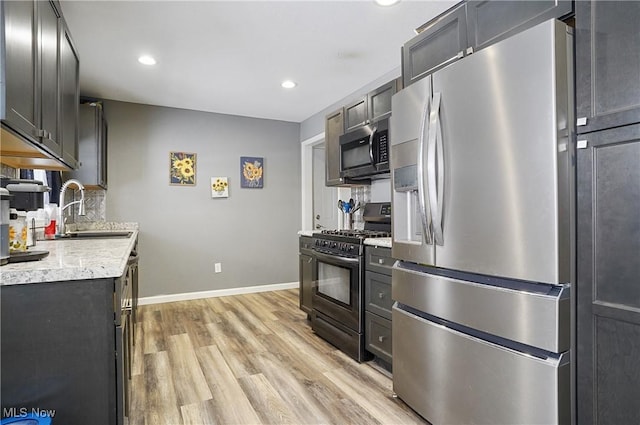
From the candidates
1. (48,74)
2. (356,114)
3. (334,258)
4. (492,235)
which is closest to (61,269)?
(48,74)

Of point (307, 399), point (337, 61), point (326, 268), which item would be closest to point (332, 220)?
A: point (326, 268)

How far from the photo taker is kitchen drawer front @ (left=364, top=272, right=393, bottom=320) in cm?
242

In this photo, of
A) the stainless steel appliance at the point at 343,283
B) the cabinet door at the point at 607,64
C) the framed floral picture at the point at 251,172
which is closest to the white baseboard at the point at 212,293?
the framed floral picture at the point at 251,172

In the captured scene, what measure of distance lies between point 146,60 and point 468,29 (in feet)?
8.65

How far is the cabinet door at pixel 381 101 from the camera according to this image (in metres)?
2.77

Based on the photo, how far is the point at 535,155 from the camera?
1.36 m

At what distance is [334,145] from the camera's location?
353 centimetres

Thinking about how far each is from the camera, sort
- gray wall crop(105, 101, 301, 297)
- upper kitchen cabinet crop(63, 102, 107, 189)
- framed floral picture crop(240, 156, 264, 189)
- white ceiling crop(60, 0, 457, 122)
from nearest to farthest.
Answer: white ceiling crop(60, 0, 457, 122)
upper kitchen cabinet crop(63, 102, 107, 189)
gray wall crop(105, 101, 301, 297)
framed floral picture crop(240, 156, 264, 189)

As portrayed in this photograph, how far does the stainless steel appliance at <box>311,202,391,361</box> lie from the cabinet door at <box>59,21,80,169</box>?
1963 millimetres

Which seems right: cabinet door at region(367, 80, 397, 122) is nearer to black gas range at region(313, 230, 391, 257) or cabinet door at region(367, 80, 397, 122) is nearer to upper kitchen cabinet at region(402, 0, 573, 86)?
upper kitchen cabinet at region(402, 0, 573, 86)

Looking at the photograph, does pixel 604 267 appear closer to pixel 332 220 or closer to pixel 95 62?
pixel 95 62

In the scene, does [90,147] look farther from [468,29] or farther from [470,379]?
[470,379]

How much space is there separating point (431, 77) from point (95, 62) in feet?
9.65

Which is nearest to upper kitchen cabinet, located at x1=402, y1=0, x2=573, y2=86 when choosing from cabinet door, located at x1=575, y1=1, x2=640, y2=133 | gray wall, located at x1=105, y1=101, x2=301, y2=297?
cabinet door, located at x1=575, y1=1, x2=640, y2=133
